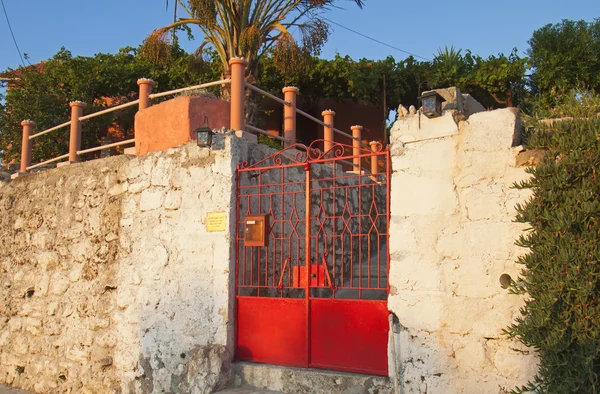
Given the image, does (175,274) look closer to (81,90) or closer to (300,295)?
(300,295)

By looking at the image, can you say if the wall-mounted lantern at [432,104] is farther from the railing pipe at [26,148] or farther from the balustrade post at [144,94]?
the railing pipe at [26,148]

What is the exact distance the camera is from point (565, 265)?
3.68m

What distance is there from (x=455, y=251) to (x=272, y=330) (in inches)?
77.5

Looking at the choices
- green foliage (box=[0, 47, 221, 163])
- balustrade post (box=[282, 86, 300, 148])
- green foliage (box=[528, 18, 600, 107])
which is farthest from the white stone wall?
green foliage (box=[528, 18, 600, 107])

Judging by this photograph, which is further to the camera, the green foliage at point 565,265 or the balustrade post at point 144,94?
the balustrade post at point 144,94

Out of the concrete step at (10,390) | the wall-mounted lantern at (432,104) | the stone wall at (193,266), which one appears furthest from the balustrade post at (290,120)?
A: the concrete step at (10,390)

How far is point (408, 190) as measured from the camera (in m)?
4.61

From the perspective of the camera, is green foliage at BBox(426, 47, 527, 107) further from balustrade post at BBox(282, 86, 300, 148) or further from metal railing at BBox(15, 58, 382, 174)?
balustrade post at BBox(282, 86, 300, 148)

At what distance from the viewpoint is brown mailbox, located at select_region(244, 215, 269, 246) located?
547 centimetres

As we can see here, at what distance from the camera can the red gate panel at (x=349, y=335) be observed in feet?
15.6

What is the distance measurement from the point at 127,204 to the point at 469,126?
400 cm

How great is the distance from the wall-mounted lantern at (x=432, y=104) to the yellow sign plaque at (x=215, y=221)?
87.2 inches

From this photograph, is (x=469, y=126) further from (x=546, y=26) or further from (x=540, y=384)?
(x=546, y=26)

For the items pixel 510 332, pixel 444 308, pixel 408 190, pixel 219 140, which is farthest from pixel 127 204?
pixel 510 332
